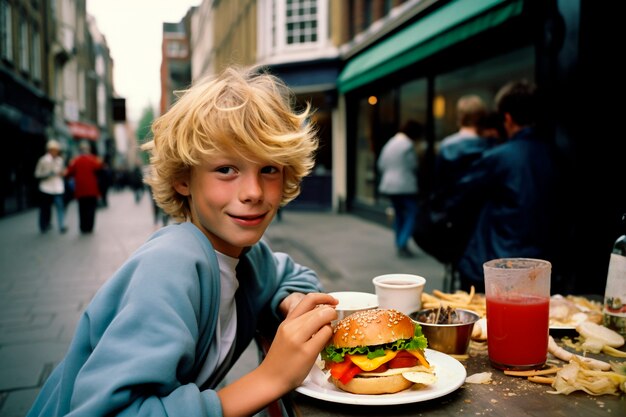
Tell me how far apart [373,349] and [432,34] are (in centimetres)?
751

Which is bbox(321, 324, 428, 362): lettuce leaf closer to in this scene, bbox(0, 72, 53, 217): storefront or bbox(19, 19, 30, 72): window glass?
bbox(0, 72, 53, 217): storefront

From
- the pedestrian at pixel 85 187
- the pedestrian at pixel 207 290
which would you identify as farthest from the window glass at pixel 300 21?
the pedestrian at pixel 207 290

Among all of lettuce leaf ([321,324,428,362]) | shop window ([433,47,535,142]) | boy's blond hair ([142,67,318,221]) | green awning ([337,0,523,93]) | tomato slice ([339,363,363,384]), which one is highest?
green awning ([337,0,523,93])

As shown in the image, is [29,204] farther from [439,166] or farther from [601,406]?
[601,406]

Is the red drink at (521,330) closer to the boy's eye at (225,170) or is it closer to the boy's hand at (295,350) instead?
the boy's hand at (295,350)

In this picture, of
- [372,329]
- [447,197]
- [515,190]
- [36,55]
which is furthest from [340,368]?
[36,55]

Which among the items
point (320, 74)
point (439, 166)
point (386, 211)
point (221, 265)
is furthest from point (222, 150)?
point (320, 74)

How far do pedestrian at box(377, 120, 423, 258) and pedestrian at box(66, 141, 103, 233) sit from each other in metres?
6.56

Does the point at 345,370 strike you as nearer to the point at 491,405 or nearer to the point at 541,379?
the point at 491,405

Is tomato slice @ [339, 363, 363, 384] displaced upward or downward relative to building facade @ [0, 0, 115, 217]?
downward

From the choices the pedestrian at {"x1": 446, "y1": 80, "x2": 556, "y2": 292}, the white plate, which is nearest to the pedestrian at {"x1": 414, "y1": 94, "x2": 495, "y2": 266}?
the pedestrian at {"x1": 446, "y1": 80, "x2": 556, "y2": 292}

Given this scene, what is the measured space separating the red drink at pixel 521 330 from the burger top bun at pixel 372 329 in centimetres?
25

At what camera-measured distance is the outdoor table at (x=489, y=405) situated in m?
1.20

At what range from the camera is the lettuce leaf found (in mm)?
1318
